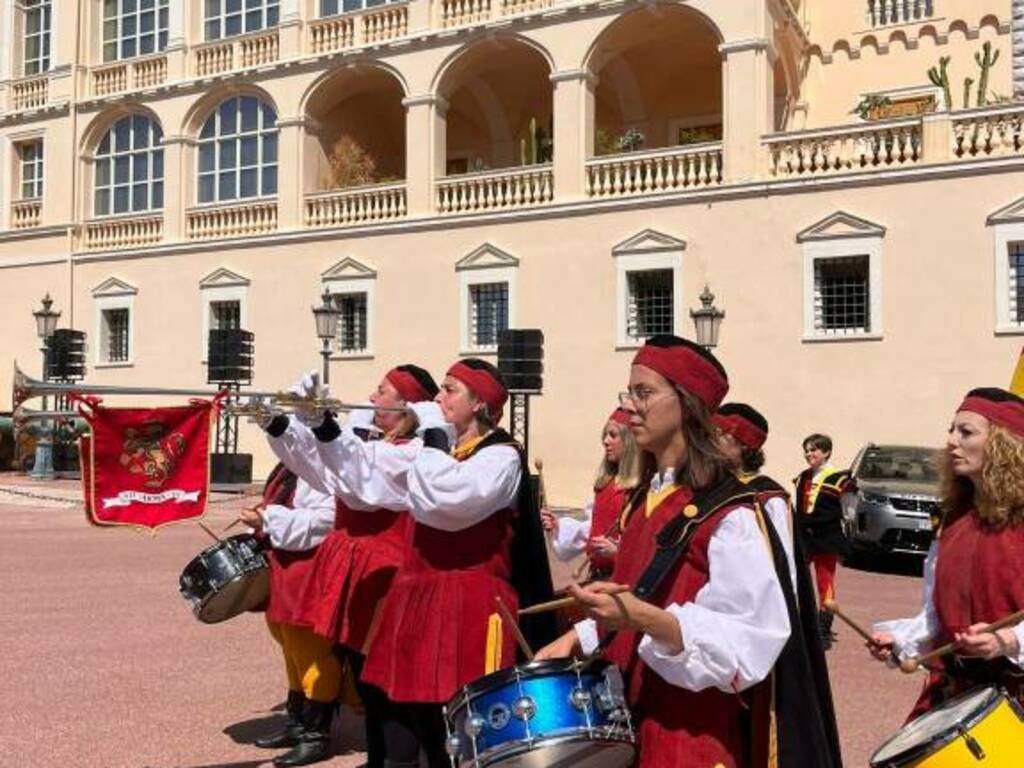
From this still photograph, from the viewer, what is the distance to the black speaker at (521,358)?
20.1 meters

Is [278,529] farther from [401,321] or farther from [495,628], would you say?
[401,321]

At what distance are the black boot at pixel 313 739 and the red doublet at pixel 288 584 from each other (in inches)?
21.4

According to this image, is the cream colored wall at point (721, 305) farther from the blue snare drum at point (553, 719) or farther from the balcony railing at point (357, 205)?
the blue snare drum at point (553, 719)

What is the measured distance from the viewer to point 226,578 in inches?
244

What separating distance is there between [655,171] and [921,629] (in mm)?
19406

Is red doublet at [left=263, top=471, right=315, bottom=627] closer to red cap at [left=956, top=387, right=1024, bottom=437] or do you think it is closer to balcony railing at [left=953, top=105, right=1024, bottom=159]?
red cap at [left=956, top=387, right=1024, bottom=437]

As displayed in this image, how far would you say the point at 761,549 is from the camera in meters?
2.97

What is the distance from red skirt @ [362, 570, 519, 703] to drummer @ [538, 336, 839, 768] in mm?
1180

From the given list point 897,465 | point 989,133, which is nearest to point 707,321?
point 897,465

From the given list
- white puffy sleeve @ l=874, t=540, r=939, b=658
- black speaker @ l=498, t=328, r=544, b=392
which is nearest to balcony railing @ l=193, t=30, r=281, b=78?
black speaker @ l=498, t=328, r=544, b=392

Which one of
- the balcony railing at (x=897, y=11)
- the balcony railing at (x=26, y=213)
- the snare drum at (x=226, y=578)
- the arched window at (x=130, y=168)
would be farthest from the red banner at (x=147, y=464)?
the balcony railing at (x=26, y=213)

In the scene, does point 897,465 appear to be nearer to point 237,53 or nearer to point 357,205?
point 357,205

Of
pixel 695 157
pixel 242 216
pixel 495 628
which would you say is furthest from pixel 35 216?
pixel 495 628

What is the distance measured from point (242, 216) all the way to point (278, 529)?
2292cm
